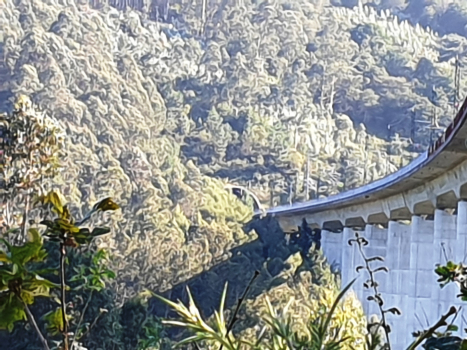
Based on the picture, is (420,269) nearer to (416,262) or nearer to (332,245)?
(416,262)

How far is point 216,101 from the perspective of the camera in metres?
43.0

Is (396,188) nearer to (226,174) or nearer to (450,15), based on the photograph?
(226,174)

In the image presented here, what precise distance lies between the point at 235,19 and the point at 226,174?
1591 cm

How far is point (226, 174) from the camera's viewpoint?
38.3 metres

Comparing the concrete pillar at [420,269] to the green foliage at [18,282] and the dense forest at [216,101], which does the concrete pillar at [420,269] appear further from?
the green foliage at [18,282]

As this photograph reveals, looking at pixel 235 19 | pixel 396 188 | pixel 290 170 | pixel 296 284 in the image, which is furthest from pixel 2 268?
pixel 235 19

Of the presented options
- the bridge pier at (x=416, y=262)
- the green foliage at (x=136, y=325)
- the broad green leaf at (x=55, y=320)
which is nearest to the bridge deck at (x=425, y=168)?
the bridge pier at (x=416, y=262)

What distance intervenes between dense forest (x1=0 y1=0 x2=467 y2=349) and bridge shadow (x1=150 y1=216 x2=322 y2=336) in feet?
0.91

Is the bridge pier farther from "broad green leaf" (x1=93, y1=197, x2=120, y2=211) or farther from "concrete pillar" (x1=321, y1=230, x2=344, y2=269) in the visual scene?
"broad green leaf" (x1=93, y1=197, x2=120, y2=211)

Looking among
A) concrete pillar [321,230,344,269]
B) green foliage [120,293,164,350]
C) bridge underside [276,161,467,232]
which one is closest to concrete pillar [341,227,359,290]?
bridge underside [276,161,467,232]

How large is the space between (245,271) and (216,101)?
21245 mm

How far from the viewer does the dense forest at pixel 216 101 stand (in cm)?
2522

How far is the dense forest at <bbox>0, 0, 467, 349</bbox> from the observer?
25.2 metres

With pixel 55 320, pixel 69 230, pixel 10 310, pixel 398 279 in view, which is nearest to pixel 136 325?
pixel 398 279
